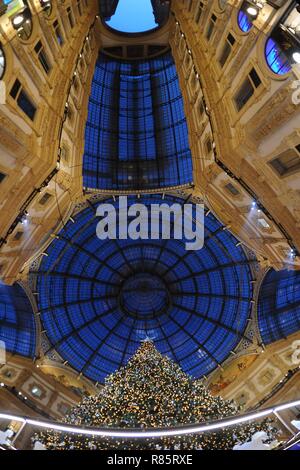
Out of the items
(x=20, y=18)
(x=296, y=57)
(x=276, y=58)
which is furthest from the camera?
(x=20, y=18)

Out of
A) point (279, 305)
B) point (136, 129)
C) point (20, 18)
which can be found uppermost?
point (136, 129)

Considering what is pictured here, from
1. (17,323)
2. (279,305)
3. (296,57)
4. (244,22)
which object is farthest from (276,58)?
(17,323)

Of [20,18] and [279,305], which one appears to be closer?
[20,18]

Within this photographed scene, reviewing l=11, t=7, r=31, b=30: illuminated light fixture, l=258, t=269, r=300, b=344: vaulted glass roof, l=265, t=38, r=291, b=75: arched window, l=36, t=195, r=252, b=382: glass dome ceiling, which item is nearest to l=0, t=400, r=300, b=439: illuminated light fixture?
l=265, t=38, r=291, b=75: arched window

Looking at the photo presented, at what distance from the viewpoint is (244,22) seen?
17.4 metres

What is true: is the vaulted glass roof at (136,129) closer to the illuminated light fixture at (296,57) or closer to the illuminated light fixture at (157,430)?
the illuminated light fixture at (296,57)

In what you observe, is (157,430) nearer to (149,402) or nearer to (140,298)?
(149,402)

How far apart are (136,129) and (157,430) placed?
26377mm

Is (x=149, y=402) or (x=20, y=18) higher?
(x=20, y=18)

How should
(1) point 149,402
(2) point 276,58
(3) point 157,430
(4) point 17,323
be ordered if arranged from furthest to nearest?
1. (4) point 17,323
2. (1) point 149,402
3. (2) point 276,58
4. (3) point 157,430

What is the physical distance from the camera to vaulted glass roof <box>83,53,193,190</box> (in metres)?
27.5

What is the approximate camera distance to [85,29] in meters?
25.9

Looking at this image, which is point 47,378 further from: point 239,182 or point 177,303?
point 239,182

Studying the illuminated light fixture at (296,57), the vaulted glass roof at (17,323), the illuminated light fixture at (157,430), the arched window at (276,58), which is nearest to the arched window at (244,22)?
the arched window at (276,58)
